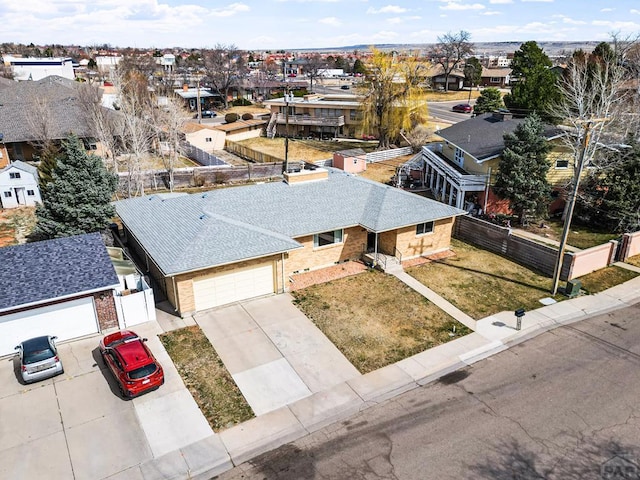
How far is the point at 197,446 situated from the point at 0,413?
7225 millimetres

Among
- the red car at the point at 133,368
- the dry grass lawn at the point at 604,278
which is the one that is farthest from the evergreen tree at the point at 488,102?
the red car at the point at 133,368

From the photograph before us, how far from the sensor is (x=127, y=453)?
47.9 ft

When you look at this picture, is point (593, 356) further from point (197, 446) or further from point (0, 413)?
point (0, 413)

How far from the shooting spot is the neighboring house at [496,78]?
115500 millimetres

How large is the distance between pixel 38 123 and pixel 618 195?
47313 millimetres

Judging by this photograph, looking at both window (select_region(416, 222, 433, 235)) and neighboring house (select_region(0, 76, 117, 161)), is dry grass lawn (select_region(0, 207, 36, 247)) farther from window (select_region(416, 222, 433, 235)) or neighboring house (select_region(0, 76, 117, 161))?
window (select_region(416, 222, 433, 235))

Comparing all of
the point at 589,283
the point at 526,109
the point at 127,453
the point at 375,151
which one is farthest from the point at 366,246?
the point at 526,109

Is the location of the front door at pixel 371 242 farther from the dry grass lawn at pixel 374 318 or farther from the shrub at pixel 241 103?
the shrub at pixel 241 103

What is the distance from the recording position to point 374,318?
22703mm

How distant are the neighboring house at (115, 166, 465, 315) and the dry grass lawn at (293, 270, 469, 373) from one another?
237 centimetres

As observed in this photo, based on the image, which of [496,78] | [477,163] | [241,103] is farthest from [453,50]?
[477,163]

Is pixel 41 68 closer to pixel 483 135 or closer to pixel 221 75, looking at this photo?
pixel 221 75

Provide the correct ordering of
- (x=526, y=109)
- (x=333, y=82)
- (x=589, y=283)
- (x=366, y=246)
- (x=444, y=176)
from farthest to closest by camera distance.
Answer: (x=333, y=82), (x=526, y=109), (x=444, y=176), (x=366, y=246), (x=589, y=283)

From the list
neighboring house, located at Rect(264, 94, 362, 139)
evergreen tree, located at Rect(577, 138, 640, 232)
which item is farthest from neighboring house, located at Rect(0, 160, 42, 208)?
evergreen tree, located at Rect(577, 138, 640, 232)
